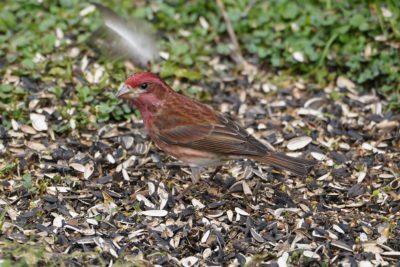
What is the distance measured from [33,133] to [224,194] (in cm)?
178

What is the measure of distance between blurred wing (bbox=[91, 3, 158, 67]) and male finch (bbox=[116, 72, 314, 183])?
1473 millimetres

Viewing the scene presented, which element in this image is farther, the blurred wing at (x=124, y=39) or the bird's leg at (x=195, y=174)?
the blurred wing at (x=124, y=39)

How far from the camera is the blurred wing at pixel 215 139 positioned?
6352mm

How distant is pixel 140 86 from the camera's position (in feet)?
20.9

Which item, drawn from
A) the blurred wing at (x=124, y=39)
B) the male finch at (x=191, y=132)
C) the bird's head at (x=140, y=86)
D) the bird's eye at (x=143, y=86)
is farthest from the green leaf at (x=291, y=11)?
the bird's eye at (x=143, y=86)

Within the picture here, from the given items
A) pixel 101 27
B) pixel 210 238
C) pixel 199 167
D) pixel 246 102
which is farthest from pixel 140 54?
pixel 210 238

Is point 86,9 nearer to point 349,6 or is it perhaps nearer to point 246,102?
point 246,102

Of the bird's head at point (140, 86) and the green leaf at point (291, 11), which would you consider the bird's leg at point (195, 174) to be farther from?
the green leaf at point (291, 11)

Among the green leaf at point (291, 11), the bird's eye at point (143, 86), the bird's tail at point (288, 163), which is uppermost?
the bird's eye at point (143, 86)

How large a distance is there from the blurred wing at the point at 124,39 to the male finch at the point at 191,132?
1.47 meters

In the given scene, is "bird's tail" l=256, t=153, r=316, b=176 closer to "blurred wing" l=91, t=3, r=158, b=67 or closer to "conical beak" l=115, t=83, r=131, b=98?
"conical beak" l=115, t=83, r=131, b=98

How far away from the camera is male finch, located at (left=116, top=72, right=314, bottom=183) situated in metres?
6.33

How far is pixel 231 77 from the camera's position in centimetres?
814

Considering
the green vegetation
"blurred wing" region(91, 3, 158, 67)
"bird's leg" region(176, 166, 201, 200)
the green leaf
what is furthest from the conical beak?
the green leaf
